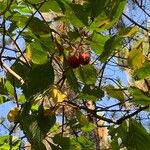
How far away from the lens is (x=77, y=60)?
661 millimetres

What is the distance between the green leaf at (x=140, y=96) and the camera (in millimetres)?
679

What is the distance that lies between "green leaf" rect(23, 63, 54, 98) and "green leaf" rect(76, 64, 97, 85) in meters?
0.11

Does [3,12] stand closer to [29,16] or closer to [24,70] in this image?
[29,16]

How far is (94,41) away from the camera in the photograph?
650 mm

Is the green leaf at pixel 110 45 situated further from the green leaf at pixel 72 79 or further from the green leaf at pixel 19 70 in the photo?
the green leaf at pixel 19 70

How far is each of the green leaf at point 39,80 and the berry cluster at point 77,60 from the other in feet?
0.16

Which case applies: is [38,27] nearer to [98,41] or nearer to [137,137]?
[98,41]

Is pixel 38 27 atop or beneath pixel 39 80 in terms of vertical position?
atop

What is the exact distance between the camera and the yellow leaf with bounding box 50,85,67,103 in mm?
639

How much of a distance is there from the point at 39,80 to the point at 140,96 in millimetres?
180

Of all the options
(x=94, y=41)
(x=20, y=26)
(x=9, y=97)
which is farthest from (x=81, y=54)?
(x=9, y=97)

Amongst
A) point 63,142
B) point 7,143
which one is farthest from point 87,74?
point 7,143

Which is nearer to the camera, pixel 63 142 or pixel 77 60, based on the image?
pixel 77 60

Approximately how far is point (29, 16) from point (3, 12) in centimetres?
5
